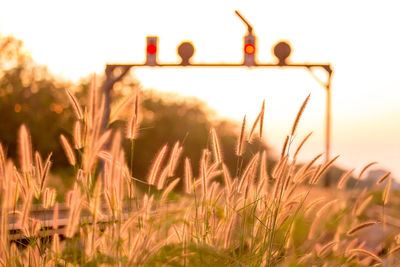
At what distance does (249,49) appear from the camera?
16.4 metres

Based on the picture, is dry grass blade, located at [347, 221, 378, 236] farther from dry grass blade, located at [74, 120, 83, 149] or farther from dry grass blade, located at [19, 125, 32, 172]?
dry grass blade, located at [19, 125, 32, 172]

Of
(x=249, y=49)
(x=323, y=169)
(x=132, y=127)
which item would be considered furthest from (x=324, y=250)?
(x=249, y=49)

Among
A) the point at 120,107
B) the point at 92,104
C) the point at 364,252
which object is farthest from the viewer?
the point at 364,252

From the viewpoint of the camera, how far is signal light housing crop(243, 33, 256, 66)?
53.3 ft

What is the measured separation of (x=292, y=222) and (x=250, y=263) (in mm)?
359

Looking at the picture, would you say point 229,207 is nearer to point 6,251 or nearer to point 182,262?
point 182,262

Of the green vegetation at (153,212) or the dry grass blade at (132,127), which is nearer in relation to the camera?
the green vegetation at (153,212)

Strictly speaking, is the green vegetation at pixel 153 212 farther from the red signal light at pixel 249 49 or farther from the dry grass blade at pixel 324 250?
the red signal light at pixel 249 49

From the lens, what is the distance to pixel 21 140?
9.23 feet

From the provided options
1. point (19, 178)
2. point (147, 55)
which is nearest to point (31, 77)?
point (147, 55)

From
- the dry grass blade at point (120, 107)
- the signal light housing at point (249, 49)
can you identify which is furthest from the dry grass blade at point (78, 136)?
the signal light housing at point (249, 49)

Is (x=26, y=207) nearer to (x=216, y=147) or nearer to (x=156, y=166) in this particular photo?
(x=156, y=166)

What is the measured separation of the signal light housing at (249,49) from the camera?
1625 cm

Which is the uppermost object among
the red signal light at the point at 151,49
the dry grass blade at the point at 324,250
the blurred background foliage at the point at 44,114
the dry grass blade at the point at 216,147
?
the red signal light at the point at 151,49
